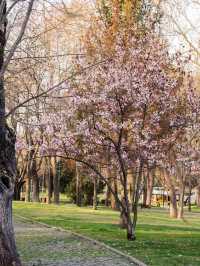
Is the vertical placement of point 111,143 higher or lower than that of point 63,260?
higher

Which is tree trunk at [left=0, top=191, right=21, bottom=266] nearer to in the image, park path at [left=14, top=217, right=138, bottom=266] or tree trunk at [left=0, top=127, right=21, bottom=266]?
tree trunk at [left=0, top=127, right=21, bottom=266]

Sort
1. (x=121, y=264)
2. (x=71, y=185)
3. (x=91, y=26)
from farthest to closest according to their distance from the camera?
(x=71, y=185), (x=91, y=26), (x=121, y=264)

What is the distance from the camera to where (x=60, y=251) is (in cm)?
1392

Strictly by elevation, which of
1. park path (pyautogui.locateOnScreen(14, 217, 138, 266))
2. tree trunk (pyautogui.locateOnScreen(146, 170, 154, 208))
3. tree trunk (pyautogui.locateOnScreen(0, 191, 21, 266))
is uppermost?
tree trunk (pyautogui.locateOnScreen(146, 170, 154, 208))

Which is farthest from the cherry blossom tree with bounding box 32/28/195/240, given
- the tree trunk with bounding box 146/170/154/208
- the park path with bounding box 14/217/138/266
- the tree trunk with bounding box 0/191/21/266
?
the tree trunk with bounding box 146/170/154/208

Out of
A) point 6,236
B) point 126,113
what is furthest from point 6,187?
point 126,113

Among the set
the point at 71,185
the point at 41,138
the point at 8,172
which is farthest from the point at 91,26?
the point at 71,185

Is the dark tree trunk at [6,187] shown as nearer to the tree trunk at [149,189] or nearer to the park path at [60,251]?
the park path at [60,251]

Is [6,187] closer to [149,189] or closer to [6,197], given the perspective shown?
[6,197]

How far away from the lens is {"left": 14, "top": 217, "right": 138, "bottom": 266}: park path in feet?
39.8

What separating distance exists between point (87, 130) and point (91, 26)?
599 cm

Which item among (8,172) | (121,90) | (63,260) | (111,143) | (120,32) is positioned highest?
(120,32)

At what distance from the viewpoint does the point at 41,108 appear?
61.1 feet

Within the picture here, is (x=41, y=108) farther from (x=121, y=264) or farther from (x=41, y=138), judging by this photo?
(x=121, y=264)
